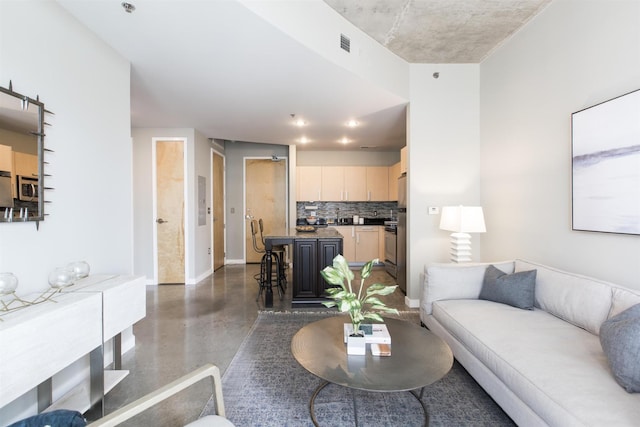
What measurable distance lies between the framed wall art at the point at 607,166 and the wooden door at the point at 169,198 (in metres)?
4.94

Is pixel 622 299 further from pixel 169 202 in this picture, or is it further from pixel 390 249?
pixel 169 202

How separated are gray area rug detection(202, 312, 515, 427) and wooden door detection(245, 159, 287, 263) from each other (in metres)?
4.45

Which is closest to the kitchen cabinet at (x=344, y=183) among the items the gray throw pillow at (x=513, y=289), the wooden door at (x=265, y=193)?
the wooden door at (x=265, y=193)

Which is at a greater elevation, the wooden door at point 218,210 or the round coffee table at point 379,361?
the wooden door at point 218,210

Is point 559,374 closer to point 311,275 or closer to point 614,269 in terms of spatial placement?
point 614,269

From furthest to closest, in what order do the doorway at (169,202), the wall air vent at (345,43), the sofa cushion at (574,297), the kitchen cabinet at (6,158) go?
1. the doorway at (169,202)
2. the wall air vent at (345,43)
3. the sofa cushion at (574,297)
4. the kitchen cabinet at (6,158)

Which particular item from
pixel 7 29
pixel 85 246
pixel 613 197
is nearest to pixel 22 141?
pixel 7 29

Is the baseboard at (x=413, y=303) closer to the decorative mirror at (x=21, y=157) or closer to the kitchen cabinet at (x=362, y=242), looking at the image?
the kitchen cabinet at (x=362, y=242)

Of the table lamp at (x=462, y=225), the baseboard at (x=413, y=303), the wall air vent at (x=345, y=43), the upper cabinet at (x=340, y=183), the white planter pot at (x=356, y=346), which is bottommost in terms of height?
the baseboard at (x=413, y=303)

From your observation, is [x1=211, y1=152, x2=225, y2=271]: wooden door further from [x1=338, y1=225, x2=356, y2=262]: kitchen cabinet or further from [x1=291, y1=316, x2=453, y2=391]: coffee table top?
[x1=291, y1=316, x2=453, y2=391]: coffee table top

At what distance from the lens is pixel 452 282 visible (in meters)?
2.63

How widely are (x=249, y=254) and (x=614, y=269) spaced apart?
590cm

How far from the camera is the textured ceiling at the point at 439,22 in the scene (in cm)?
263

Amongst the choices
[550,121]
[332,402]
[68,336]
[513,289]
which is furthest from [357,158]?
[68,336]
